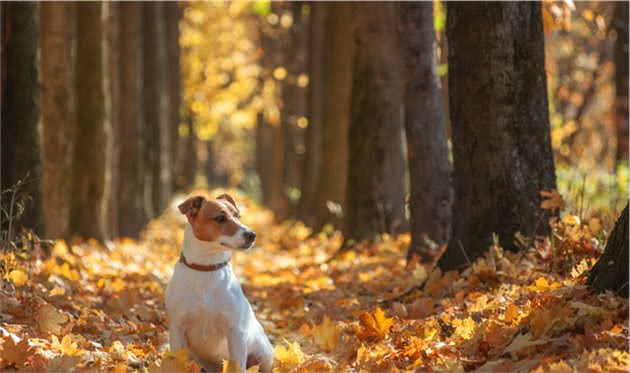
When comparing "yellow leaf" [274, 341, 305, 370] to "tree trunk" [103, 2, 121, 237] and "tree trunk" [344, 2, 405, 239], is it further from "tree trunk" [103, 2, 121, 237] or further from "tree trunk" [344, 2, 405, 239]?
"tree trunk" [103, 2, 121, 237]

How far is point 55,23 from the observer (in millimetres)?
14250

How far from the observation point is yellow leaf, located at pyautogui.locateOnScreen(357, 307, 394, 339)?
749cm

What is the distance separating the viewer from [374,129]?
49.6 ft

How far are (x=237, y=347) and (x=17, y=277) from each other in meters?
3.03

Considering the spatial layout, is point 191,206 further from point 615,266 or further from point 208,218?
point 615,266

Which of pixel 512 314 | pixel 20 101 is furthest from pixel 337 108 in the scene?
pixel 512 314

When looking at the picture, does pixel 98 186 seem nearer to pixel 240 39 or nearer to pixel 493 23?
pixel 493 23

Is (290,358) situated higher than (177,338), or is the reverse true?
(177,338)

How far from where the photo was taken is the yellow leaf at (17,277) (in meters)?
8.29

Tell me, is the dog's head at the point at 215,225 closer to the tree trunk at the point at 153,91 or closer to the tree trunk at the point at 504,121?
the tree trunk at the point at 504,121

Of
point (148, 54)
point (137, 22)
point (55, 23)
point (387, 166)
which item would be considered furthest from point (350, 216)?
point (148, 54)

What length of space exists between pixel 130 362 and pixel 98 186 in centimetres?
969

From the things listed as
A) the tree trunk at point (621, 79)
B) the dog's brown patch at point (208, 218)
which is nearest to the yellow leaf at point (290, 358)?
the dog's brown patch at point (208, 218)

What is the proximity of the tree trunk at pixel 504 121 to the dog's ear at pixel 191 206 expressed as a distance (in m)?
3.77
